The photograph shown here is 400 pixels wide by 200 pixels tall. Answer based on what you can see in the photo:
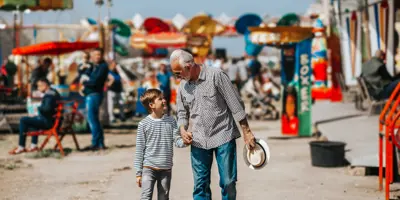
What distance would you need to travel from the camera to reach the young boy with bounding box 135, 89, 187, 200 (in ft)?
19.7

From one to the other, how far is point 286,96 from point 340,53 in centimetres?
1094

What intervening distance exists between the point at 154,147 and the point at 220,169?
0.58m

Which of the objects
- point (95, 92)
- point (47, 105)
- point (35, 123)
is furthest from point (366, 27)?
point (35, 123)

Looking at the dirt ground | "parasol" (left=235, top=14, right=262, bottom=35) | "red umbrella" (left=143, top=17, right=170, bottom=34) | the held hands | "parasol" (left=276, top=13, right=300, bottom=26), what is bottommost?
the dirt ground

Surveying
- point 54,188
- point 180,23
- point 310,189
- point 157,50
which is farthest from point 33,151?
point 157,50

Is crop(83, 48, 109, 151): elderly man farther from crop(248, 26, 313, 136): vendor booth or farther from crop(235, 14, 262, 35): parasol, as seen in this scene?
crop(235, 14, 262, 35): parasol

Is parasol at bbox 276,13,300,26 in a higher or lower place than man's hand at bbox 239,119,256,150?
higher

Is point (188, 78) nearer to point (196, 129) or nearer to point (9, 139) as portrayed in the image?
point (196, 129)

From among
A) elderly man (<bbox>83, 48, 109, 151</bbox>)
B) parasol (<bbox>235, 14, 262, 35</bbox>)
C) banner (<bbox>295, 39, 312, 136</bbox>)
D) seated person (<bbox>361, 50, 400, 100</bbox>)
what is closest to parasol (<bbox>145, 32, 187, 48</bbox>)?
parasol (<bbox>235, 14, 262, 35</bbox>)

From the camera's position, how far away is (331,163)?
32.6 feet

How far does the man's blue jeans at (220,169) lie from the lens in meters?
5.84

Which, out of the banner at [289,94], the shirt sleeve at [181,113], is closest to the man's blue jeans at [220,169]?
the shirt sleeve at [181,113]

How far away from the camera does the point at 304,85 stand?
14.4m

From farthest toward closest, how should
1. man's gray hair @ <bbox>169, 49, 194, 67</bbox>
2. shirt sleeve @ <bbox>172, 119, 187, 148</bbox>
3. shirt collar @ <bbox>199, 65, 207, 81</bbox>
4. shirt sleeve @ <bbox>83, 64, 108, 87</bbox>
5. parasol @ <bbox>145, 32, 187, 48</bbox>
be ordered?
parasol @ <bbox>145, 32, 187, 48</bbox> → shirt sleeve @ <bbox>83, 64, 108, 87</bbox> → shirt sleeve @ <bbox>172, 119, 187, 148</bbox> → shirt collar @ <bbox>199, 65, 207, 81</bbox> → man's gray hair @ <bbox>169, 49, 194, 67</bbox>
